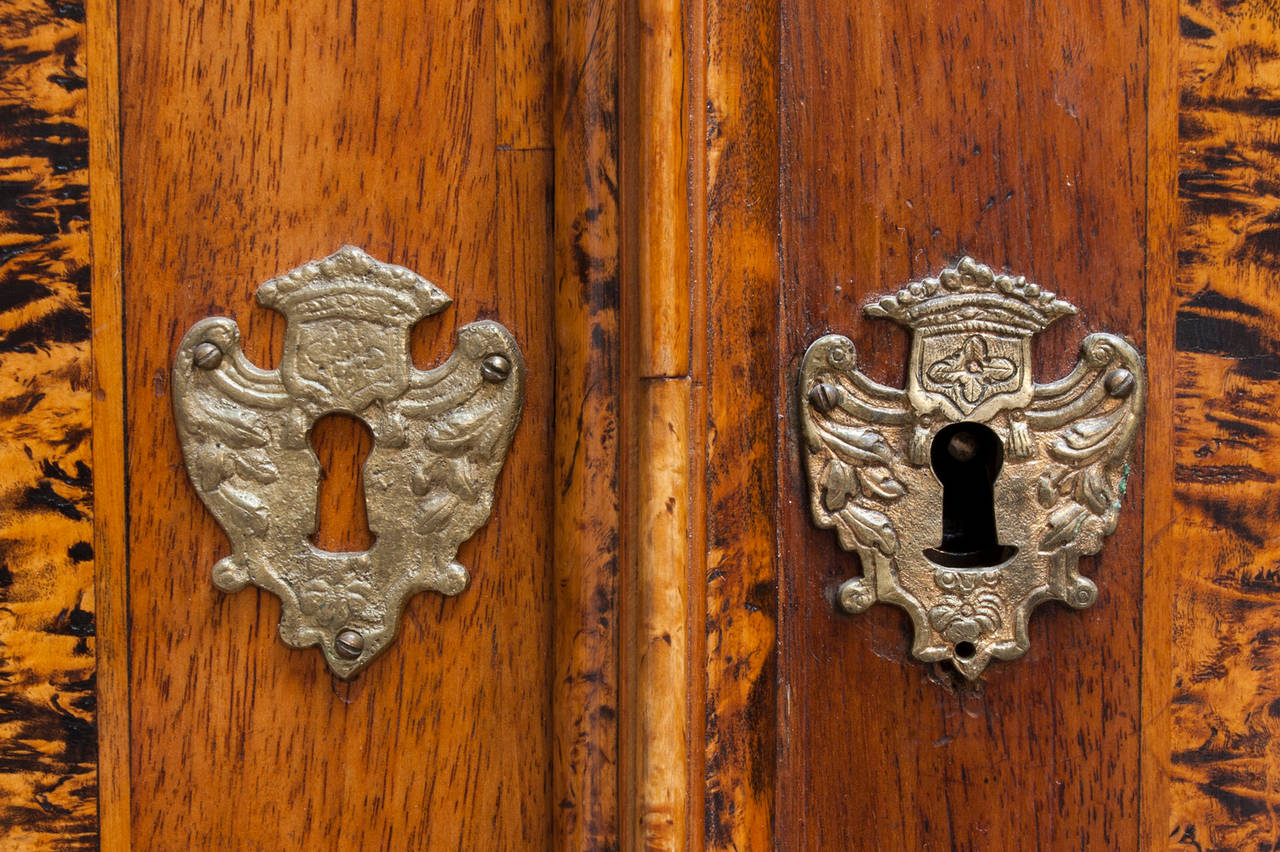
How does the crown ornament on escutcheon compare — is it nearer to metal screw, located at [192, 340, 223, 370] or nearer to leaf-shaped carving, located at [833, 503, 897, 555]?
leaf-shaped carving, located at [833, 503, 897, 555]

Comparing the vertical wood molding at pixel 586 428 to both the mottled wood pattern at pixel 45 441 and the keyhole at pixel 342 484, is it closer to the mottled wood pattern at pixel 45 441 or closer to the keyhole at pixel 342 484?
the keyhole at pixel 342 484

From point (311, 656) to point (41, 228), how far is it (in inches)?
10.3

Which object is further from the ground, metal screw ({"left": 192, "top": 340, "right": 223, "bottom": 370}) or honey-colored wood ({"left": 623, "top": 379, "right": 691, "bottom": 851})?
metal screw ({"left": 192, "top": 340, "right": 223, "bottom": 370})

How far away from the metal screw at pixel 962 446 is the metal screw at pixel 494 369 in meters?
0.25

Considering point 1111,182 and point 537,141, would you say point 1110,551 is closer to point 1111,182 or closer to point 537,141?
point 1111,182

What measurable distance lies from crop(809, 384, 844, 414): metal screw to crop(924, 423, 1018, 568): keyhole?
0.06 meters

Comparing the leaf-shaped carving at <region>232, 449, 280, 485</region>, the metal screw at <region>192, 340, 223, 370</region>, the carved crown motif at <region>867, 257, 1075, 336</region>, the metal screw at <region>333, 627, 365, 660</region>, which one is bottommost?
the metal screw at <region>333, 627, 365, 660</region>

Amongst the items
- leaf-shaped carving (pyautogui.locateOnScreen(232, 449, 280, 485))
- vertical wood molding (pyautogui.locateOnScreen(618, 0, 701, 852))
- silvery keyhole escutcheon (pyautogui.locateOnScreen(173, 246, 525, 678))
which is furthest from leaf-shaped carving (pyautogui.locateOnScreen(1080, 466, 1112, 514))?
leaf-shaped carving (pyautogui.locateOnScreen(232, 449, 280, 485))

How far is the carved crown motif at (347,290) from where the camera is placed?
1.80ft

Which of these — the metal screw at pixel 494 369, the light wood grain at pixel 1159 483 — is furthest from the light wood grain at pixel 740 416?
the light wood grain at pixel 1159 483

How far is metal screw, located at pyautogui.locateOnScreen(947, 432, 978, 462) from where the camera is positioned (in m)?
0.58

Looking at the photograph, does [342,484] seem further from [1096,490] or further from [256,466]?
[1096,490]

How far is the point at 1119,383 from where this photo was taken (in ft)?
1.88

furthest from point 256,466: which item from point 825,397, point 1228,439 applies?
point 1228,439
